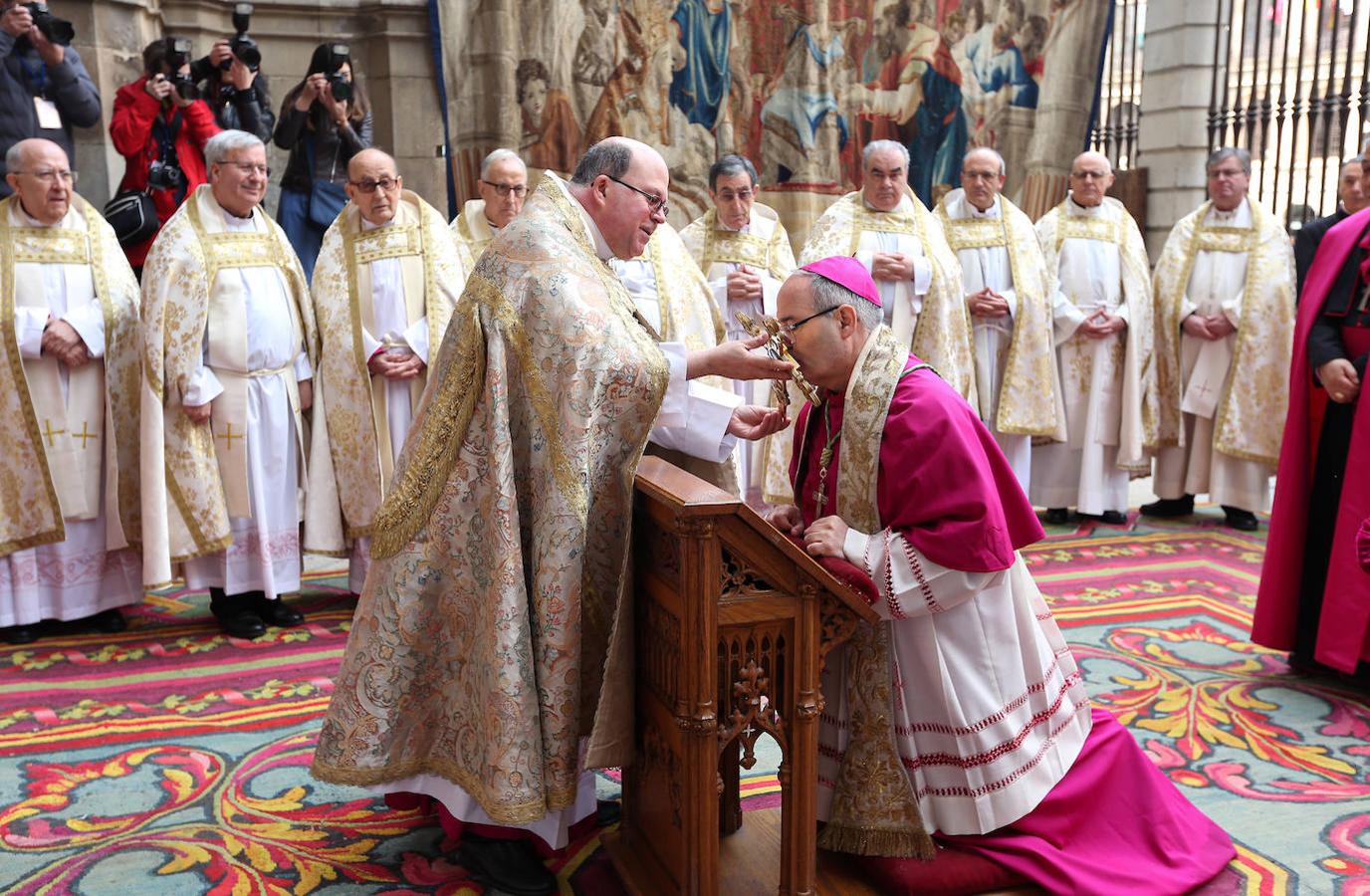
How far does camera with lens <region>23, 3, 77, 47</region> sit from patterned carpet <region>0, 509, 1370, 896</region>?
125 inches

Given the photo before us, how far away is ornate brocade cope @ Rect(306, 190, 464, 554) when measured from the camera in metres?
5.66

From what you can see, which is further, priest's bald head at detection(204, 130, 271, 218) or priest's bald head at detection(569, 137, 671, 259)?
priest's bald head at detection(204, 130, 271, 218)

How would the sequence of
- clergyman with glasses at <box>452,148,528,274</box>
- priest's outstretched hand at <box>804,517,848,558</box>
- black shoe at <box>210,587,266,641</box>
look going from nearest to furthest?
priest's outstretched hand at <box>804,517,848,558</box> < black shoe at <box>210,587,266,641</box> < clergyman with glasses at <box>452,148,528,274</box>

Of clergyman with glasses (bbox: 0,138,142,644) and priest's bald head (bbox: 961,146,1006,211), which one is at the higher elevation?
priest's bald head (bbox: 961,146,1006,211)

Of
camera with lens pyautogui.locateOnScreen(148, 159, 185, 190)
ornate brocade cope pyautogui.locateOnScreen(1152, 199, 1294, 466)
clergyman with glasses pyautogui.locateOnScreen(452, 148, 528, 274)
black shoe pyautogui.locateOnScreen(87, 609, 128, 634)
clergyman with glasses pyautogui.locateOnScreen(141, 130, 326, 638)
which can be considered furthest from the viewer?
ornate brocade cope pyautogui.locateOnScreen(1152, 199, 1294, 466)

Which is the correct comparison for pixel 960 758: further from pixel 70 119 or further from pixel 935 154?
pixel 935 154

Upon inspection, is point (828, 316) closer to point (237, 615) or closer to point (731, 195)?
point (237, 615)

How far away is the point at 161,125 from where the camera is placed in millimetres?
7066

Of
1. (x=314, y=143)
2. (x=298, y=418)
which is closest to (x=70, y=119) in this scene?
(x=314, y=143)

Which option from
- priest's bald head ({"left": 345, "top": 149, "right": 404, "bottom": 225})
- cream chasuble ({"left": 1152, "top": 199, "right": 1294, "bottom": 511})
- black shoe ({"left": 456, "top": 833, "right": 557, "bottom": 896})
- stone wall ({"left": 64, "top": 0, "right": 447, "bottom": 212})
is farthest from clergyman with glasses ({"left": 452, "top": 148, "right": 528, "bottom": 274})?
cream chasuble ({"left": 1152, "top": 199, "right": 1294, "bottom": 511})

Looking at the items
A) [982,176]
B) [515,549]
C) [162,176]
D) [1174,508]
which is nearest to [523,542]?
[515,549]

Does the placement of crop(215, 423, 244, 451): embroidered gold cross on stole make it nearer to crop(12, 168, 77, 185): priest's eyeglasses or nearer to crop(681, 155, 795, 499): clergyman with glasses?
crop(12, 168, 77, 185): priest's eyeglasses

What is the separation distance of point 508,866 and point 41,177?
3.79 metres

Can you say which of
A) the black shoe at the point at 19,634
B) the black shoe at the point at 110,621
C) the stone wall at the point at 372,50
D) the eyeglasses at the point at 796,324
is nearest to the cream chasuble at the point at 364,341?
the black shoe at the point at 110,621
